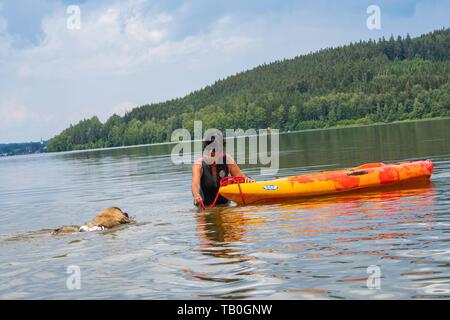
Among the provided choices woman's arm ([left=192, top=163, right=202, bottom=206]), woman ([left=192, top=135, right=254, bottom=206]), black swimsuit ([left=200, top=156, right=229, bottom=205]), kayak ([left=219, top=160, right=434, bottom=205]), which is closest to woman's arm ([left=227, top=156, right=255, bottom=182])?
woman ([left=192, top=135, right=254, bottom=206])

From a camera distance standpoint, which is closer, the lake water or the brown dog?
the lake water

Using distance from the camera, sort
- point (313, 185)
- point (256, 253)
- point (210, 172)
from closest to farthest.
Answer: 1. point (256, 253)
2. point (313, 185)
3. point (210, 172)

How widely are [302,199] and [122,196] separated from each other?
34.9ft

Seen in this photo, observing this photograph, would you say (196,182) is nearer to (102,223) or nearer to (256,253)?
(102,223)

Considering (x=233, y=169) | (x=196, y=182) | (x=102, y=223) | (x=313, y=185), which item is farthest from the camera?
(x=233, y=169)

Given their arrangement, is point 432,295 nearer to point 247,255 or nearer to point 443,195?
point 247,255

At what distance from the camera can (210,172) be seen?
1755cm

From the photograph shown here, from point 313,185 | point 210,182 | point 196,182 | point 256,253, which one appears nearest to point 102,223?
point 196,182

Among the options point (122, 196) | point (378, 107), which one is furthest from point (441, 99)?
point (122, 196)

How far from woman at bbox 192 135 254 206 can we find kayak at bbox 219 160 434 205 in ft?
1.49

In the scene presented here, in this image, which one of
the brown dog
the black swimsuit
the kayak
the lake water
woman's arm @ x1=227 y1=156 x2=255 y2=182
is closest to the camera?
the lake water

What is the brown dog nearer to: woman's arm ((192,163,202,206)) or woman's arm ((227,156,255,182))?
woman's arm ((192,163,202,206))

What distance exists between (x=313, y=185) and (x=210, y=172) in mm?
2975

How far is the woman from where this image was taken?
1702cm
